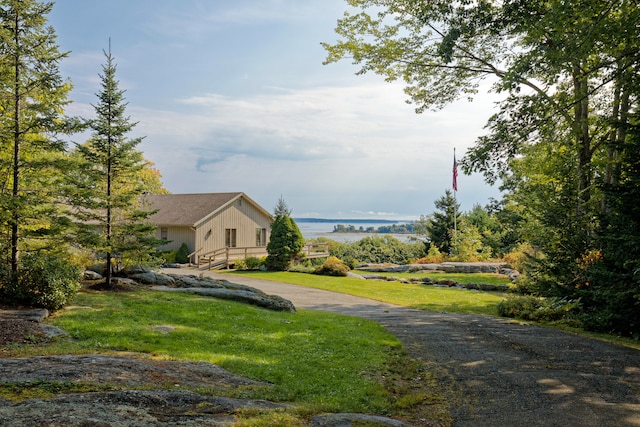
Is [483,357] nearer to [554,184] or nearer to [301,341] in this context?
[301,341]

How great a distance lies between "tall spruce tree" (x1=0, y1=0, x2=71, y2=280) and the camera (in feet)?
40.6

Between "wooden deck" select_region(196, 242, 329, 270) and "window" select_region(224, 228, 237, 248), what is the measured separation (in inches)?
43.7

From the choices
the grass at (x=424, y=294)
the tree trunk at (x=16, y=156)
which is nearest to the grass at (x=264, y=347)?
the tree trunk at (x=16, y=156)

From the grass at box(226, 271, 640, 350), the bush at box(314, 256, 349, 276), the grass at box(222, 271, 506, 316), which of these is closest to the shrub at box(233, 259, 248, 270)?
the grass at box(226, 271, 640, 350)

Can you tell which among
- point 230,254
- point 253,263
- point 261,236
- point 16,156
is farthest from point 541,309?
point 261,236

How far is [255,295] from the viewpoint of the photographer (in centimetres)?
1552

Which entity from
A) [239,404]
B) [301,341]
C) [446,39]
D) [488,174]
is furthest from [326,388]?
[446,39]

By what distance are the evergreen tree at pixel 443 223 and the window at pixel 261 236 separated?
1551cm

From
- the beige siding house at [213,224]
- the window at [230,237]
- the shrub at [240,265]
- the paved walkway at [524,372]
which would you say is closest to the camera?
the paved walkway at [524,372]

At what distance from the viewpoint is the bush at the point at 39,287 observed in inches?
433

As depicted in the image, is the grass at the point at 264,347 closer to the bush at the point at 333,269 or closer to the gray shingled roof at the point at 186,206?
the bush at the point at 333,269

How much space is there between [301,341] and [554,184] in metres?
13.8

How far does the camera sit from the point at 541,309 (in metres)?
14.6

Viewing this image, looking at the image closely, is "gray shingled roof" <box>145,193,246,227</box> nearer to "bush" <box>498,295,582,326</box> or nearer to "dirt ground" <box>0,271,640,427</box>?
"bush" <box>498,295,582,326</box>
